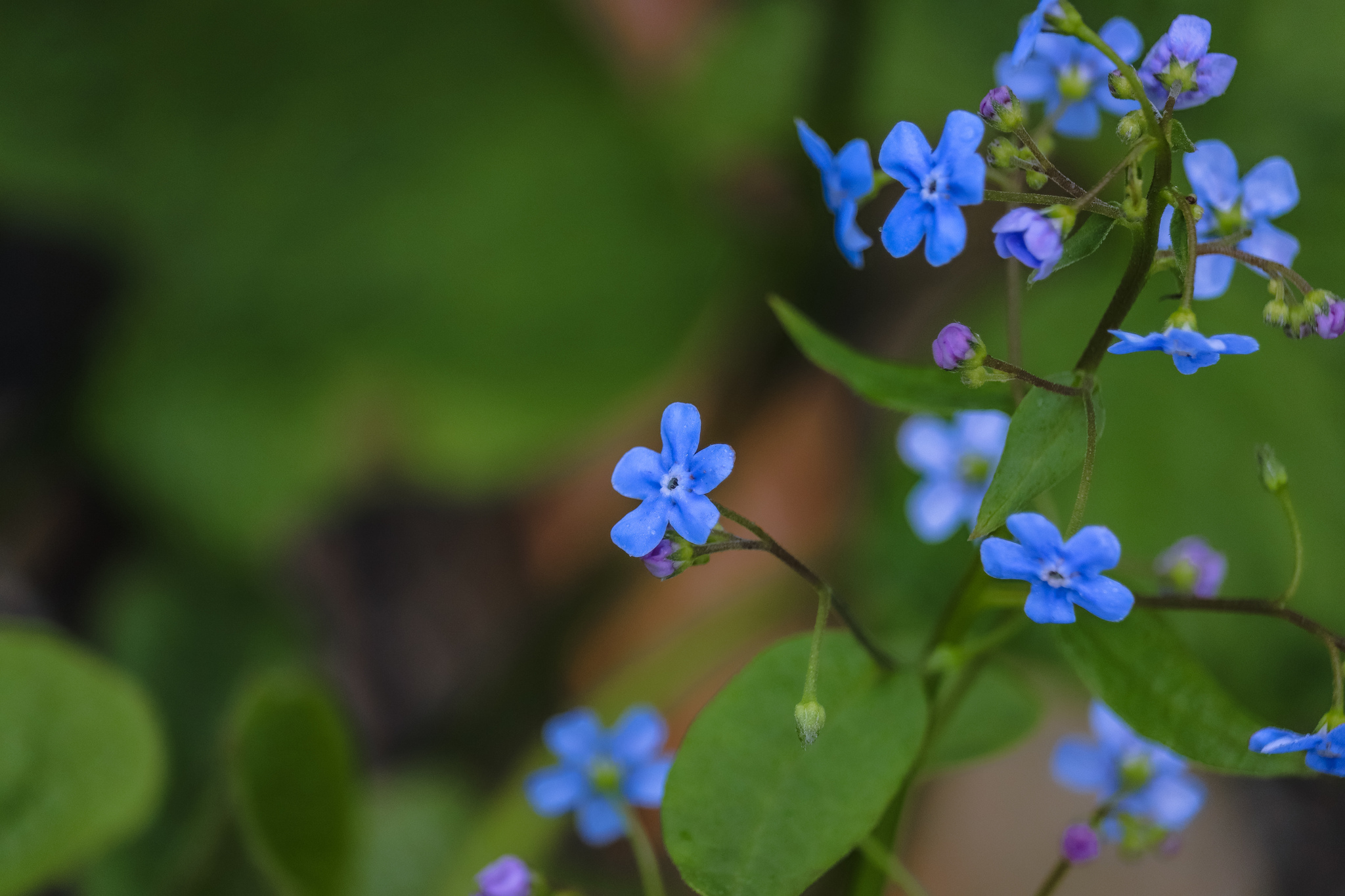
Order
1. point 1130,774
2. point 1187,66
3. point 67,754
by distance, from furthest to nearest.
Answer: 1. point 67,754
2. point 1130,774
3. point 1187,66

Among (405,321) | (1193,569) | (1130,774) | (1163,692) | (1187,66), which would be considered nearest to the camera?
(1187,66)

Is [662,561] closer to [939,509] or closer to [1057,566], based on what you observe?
[1057,566]

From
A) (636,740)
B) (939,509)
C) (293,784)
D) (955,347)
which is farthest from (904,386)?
(293,784)

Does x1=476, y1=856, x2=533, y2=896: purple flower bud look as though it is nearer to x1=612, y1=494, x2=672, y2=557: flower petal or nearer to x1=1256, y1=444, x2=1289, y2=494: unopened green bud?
x1=612, y1=494, x2=672, y2=557: flower petal

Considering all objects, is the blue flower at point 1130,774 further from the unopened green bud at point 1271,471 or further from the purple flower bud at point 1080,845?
the unopened green bud at point 1271,471

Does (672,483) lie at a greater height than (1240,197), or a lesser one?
lesser

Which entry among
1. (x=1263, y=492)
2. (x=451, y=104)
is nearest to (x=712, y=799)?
(x=1263, y=492)

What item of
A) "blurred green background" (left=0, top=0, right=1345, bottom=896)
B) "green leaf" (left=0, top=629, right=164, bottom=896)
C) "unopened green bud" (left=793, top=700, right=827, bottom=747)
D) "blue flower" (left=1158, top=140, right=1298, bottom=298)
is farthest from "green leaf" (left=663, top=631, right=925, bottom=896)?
"blurred green background" (left=0, top=0, right=1345, bottom=896)

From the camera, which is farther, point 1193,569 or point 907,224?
point 1193,569

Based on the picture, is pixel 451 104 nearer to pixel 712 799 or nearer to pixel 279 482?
pixel 279 482
